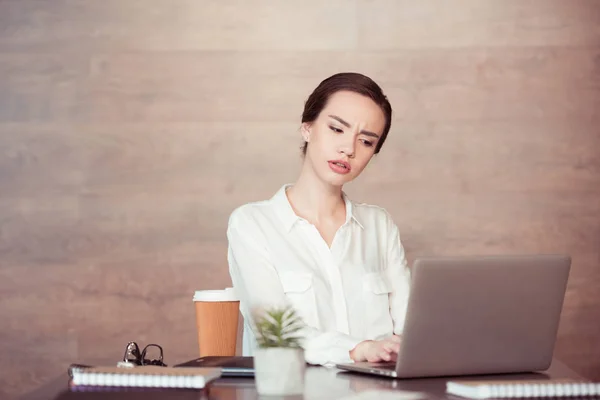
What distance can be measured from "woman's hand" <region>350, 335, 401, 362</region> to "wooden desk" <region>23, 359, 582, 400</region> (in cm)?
12

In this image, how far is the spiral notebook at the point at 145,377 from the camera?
4.85 ft

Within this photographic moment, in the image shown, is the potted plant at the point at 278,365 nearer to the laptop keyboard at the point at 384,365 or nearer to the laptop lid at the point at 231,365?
the laptop lid at the point at 231,365

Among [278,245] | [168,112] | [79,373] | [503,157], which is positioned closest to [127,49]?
[168,112]

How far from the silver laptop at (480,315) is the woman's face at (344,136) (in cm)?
88

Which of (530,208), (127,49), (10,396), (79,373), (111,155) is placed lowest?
(79,373)

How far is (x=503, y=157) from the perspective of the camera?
3467 millimetres

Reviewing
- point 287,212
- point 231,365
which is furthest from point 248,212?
point 231,365

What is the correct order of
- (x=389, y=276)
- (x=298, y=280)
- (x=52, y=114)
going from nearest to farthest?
(x=298, y=280)
(x=389, y=276)
(x=52, y=114)

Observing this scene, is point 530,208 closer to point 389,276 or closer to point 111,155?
point 389,276

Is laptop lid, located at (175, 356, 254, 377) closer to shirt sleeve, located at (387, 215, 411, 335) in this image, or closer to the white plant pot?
the white plant pot

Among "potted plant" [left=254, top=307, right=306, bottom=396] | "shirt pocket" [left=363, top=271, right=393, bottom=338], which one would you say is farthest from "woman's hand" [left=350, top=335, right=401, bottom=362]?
"shirt pocket" [left=363, top=271, right=393, bottom=338]

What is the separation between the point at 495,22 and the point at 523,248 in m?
0.84

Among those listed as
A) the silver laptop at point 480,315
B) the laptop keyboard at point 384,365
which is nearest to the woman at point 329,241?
the laptop keyboard at point 384,365

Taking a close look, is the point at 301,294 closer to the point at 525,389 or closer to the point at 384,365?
the point at 384,365
